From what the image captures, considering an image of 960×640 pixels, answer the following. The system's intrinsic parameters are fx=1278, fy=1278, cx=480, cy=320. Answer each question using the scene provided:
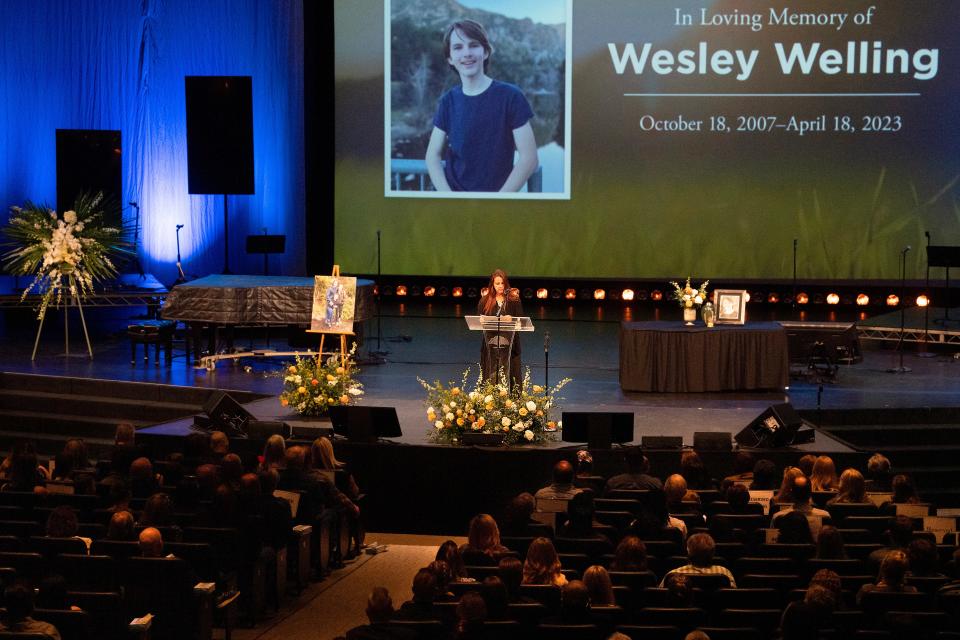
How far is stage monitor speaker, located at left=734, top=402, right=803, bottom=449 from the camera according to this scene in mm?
10539

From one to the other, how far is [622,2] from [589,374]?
21.9 ft

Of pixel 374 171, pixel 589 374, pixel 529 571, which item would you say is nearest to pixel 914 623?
pixel 529 571

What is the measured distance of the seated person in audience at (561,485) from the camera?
8.65m

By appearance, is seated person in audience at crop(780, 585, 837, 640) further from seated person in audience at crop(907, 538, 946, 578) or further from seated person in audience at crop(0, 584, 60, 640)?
seated person in audience at crop(0, 584, 60, 640)

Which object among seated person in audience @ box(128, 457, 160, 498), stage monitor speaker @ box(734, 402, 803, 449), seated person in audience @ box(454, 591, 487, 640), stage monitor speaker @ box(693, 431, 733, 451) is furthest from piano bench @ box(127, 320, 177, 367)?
seated person in audience @ box(454, 591, 487, 640)

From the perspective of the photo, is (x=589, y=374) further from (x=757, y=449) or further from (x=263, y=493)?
(x=263, y=493)

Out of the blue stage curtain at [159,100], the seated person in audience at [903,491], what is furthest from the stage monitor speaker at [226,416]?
Answer: the blue stage curtain at [159,100]

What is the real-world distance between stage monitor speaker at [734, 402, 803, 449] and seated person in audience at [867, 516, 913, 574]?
3.53 metres

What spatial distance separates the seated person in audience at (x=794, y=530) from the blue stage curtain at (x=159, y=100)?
13.5 m

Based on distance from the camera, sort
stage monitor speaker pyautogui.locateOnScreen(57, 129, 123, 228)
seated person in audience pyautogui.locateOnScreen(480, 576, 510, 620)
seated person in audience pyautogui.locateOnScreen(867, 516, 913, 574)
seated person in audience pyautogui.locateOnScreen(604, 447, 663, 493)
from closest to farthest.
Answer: seated person in audience pyautogui.locateOnScreen(480, 576, 510, 620) < seated person in audience pyautogui.locateOnScreen(867, 516, 913, 574) < seated person in audience pyautogui.locateOnScreen(604, 447, 663, 493) < stage monitor speaker pyautogui.locateOnScreen(57, 129, 123, 228)

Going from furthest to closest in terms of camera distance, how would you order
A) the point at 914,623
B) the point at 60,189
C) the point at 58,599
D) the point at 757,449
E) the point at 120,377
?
the point at 60,189
the point at 120,377
the point at 757,449
the point at 58,599
the point at 914,623

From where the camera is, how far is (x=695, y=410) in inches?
495

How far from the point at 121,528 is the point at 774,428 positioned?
221 inches

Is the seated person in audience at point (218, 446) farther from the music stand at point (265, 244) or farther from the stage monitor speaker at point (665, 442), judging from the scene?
the music stand at point (265, 244)
